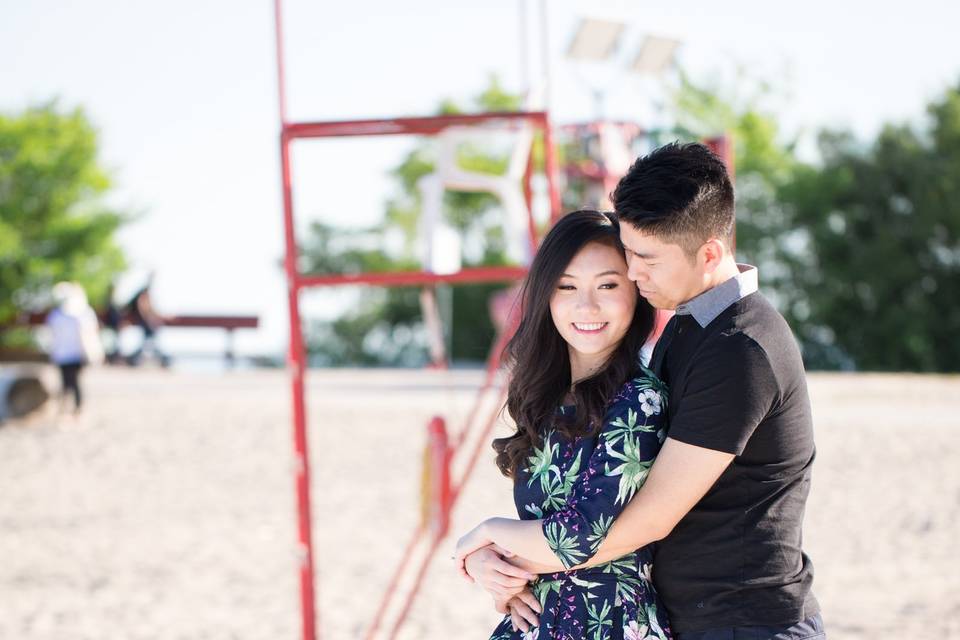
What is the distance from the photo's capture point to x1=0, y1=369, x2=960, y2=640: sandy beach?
6.14 m

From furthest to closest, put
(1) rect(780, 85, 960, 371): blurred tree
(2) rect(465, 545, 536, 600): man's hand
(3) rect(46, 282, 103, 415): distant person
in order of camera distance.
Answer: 1. (1) rect(780, 85, 960, 371): blurred tree
2. (3) rect(46, 282, 103, 415): distant person
3. (2) rect(465, 545, 536, 600): man's hand

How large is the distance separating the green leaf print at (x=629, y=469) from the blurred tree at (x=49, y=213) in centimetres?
2974

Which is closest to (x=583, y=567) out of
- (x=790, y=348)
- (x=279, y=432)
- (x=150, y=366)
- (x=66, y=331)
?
(x=790, y=348)

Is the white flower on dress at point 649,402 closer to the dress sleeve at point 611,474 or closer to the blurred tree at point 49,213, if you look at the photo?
the dress sleeve at point 611,474

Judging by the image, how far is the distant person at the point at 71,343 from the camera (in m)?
12.9

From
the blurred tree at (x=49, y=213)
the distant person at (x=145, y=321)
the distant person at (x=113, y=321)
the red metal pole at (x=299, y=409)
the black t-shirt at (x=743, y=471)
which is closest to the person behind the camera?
the black t-shirt at (x=743, y=471)

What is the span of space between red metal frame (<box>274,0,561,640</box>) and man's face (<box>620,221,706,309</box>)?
147 centimetres

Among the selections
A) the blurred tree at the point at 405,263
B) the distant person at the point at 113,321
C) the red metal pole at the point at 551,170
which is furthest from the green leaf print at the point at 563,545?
the blurred tree at the point at 405,263

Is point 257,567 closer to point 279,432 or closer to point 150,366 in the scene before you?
point 279,432

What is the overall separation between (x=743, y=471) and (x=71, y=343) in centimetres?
1210

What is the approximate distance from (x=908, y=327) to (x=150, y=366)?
17263mm

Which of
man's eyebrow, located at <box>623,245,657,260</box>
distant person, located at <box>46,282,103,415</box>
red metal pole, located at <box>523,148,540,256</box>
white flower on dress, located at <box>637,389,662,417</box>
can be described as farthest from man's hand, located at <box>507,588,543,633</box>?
distant person, located at <box>46,282,103,415</box>

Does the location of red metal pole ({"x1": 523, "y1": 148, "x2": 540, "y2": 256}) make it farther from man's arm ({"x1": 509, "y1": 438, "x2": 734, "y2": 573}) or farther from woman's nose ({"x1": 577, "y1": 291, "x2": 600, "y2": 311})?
man's arm ({"x1": 509, "y1": 438, "x2": 734, "y2": 573})

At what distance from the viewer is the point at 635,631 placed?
6.56ft
